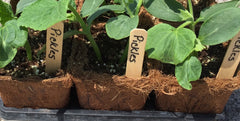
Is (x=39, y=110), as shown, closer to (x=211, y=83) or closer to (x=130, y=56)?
(x=130, y=56)

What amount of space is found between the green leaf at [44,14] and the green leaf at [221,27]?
0.48 m

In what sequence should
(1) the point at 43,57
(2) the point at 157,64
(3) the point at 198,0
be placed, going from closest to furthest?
(2) the point at 157,64
(1) the point at 43,57
(3) the point at 198,0

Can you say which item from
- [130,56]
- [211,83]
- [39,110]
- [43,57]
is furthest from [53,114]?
[211,83]

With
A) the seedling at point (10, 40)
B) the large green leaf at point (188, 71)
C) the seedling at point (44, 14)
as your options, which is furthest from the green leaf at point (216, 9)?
the seedling at point (10, 40)

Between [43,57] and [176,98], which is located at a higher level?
[43,57]

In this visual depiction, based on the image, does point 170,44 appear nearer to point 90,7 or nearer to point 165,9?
point 165,9

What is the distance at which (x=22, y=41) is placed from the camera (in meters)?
0.84

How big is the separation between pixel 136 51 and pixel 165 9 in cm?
23

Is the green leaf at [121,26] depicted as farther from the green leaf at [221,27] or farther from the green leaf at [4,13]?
the green leaf at [4,13]

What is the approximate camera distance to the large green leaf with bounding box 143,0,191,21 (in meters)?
0.95

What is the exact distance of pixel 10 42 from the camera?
846 mm

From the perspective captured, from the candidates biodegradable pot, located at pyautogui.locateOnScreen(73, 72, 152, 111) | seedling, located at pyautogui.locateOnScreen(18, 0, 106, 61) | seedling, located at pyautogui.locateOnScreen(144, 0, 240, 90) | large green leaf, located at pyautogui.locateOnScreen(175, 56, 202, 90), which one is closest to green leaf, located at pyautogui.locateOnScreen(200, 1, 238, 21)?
seedling, located at pyautogui.locateOnScreen(144, 0, 240, 90)

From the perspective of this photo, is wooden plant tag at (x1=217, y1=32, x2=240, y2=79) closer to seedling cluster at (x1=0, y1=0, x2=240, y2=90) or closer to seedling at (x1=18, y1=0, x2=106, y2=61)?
seedling cluster at (x1=0, y1=0, x2=240, y2=90)

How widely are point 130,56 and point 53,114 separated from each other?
39 cm
